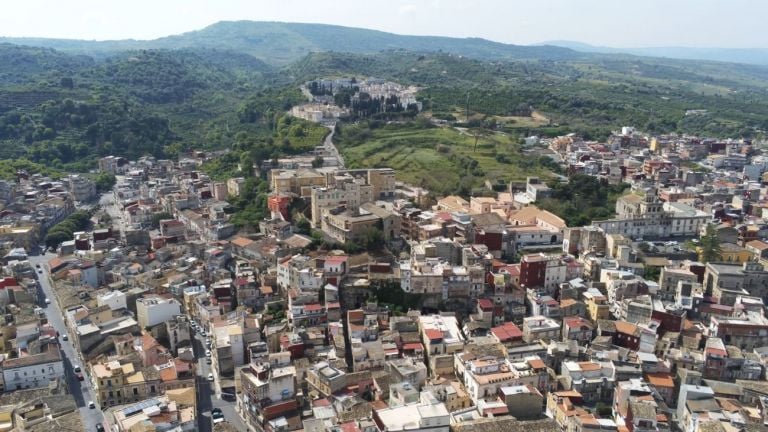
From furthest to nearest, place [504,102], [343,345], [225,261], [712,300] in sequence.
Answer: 1. [504,102]
2. [225,261]
3. [712,300]
4. [343,345]

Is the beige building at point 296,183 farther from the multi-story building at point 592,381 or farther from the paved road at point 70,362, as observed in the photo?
the multi-story building at point 592,381

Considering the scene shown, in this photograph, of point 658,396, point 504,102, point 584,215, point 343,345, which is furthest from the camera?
point 504,102

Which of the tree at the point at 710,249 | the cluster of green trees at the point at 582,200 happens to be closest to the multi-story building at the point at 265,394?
the cluster of green trees at the point at 582,200

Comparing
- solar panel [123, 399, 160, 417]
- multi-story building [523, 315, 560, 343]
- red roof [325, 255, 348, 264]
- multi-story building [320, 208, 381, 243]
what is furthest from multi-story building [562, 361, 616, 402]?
solar panel [123, 399, 160, 417]

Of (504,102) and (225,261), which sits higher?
(504,102)

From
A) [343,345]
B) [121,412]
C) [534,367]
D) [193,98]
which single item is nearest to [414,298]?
[343,345]

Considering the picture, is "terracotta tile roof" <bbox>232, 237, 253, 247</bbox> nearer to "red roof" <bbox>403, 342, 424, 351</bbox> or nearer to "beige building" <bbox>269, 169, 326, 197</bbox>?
"beige building" <bbox>269, 169, 326, 197</bbox>

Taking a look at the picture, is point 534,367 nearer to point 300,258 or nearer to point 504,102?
point 300,258
